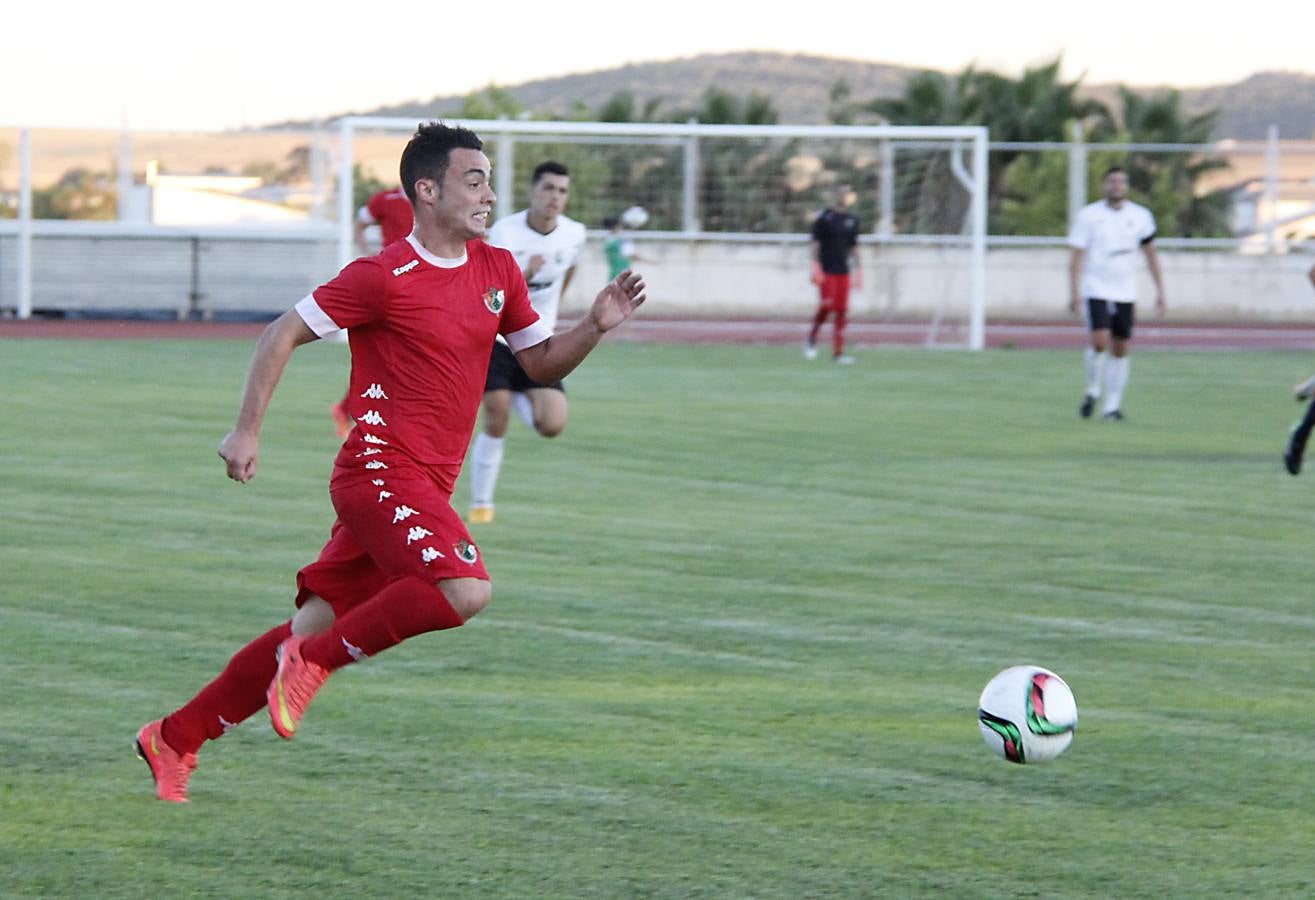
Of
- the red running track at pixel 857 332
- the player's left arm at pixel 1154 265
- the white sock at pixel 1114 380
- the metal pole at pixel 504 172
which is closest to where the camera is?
the white sock at pixel 1114 380

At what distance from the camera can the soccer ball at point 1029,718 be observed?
18.1 ft

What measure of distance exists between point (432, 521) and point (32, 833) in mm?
1233

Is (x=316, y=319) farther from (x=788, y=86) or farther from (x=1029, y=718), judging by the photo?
(x=788, y=86)

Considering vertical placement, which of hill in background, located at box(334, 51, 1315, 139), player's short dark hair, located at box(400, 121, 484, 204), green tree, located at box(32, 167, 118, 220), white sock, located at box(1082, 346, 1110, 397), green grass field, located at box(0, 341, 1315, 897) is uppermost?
hill in background, located at box(334, 51, 1315, 139)

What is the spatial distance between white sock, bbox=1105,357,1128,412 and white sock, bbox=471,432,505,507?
7.84 m

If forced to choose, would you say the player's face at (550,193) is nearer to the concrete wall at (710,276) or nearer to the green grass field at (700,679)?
the green grass field at (700,679)

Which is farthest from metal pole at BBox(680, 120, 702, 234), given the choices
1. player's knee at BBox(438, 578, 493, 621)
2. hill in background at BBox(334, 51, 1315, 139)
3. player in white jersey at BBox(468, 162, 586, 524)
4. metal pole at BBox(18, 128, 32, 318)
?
hill in background at BBox(334, 51, 1315, 139)

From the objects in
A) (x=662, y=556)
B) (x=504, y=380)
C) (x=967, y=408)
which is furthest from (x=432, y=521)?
(x=967, y=408)

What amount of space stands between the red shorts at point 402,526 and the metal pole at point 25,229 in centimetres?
2476

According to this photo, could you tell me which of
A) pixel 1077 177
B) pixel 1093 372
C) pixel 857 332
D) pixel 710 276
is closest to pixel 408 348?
pixel 1093 372

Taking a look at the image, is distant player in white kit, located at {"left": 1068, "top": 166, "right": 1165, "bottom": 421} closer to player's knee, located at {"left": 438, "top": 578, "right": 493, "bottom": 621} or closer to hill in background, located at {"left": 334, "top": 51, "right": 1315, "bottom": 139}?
player's knee, located at {"left": 438, "top": 578, "right": 493, "bottom": 621}

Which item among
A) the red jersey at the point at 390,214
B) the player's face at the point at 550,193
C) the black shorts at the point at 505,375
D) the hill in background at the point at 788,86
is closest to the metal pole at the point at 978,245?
the red jersey at the point at 390,214

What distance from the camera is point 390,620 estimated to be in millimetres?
4965

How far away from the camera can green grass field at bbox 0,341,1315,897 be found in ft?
15.7
